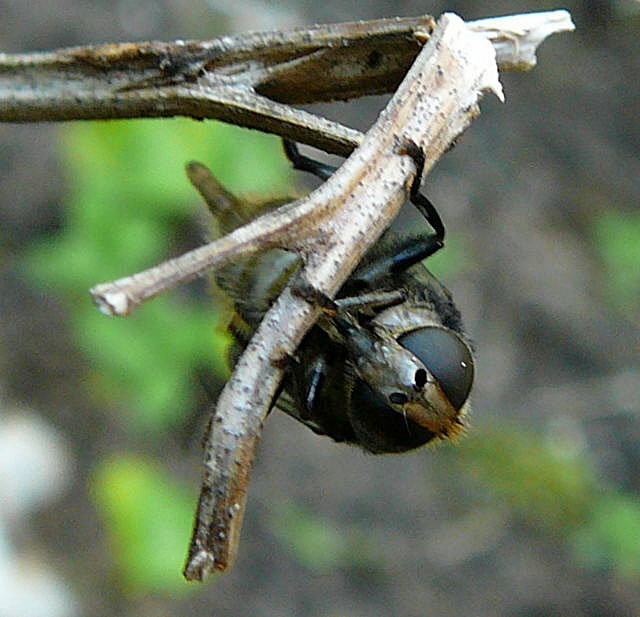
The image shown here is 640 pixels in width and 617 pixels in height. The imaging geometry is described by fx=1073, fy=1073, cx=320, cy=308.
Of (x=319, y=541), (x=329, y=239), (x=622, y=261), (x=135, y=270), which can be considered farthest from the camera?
(x=622, y=261)

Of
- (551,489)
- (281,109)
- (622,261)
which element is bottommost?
(551,489)

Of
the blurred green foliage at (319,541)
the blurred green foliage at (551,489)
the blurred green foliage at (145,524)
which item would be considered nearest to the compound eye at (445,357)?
the blurred green foliage at (145,524)

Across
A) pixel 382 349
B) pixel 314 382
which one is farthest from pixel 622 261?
pixel 382 349

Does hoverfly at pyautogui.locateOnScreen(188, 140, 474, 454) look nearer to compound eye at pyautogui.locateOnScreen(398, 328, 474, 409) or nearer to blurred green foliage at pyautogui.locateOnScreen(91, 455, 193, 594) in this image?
compound eye at pyautogui.locateOnScreen(398, 328, 474, 409)

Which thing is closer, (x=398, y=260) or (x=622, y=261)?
(x=398, y=260)

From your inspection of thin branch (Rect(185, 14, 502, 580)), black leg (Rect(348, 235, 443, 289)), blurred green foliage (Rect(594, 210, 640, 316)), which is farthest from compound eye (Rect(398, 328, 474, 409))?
blurred green foliage (Rect(594, 210, 640, 316))

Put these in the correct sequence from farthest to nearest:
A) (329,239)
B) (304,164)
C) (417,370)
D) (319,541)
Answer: (319,541)
(304,164)
(417,370)
(329,239)

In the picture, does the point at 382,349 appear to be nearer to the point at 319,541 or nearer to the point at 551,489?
the point at 319,541
